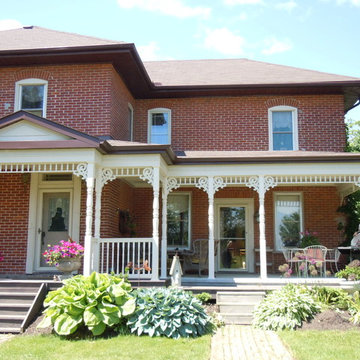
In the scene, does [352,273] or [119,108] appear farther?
[119,108]

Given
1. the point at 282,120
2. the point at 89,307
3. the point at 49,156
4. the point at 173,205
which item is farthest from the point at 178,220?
the point at 89,307

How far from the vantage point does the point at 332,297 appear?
855cm

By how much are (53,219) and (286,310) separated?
628cm

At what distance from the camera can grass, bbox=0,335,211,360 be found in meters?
5.84

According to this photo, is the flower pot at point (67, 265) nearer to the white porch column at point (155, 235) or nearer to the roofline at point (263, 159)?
the white porch column at point (155, 235)

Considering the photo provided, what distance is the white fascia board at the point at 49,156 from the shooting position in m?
9.16

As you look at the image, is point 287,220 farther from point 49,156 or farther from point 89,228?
point 49,156

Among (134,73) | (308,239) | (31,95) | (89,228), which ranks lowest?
(308,239)

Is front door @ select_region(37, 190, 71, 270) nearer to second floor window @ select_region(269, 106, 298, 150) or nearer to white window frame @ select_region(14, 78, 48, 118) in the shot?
white window frame @ select_region(14, 78, 48, 118)

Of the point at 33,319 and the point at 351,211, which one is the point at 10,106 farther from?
the point at 351,211

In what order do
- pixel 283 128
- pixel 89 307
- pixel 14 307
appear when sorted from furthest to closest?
1. pixel 283 128
2. pixel 14 307
3. pixel 89 307

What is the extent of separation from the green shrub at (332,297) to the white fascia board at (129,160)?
4350 millimetres

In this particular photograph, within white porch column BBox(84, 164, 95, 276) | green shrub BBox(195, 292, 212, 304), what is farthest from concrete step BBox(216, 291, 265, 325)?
white porch column BBox(84, 164, 95, 276)

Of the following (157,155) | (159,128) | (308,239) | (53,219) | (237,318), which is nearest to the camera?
(237,318)
